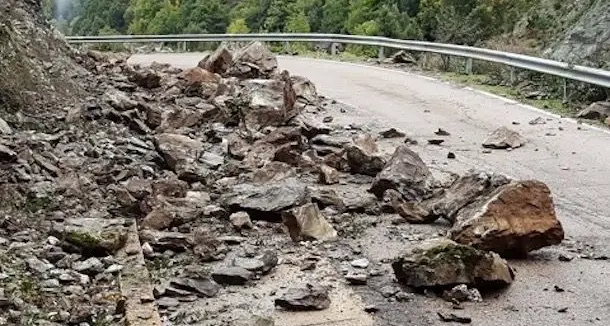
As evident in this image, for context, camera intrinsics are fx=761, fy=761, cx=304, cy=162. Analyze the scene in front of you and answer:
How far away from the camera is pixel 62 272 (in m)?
4.51

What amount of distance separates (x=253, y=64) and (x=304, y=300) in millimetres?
8332

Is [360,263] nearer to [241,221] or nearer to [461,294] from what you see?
[461,294]

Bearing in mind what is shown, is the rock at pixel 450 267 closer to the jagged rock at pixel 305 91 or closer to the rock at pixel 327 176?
the rock at pixel 327 176

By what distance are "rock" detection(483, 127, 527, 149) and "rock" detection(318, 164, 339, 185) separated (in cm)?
225

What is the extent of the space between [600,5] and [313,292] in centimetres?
1257

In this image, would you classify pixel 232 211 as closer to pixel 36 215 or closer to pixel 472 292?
pixel 36 215

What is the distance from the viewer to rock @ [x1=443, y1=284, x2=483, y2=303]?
4297 mm

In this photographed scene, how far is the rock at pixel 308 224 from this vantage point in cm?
545

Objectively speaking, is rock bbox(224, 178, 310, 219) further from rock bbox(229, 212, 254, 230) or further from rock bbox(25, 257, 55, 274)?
rock bbox(25, 257, 55, 274)

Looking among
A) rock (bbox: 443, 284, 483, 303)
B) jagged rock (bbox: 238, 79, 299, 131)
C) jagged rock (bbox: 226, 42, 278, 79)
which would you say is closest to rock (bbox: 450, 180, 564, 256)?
rock (bbox: 443, 284, 483, 303)

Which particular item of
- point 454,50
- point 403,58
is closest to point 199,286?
point 454,50

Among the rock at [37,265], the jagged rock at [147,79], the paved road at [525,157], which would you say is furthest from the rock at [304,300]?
the jagged rock at [147,79]

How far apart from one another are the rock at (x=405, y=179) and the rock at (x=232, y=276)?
1877 millimetres

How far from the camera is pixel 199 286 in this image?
14.9 ft
